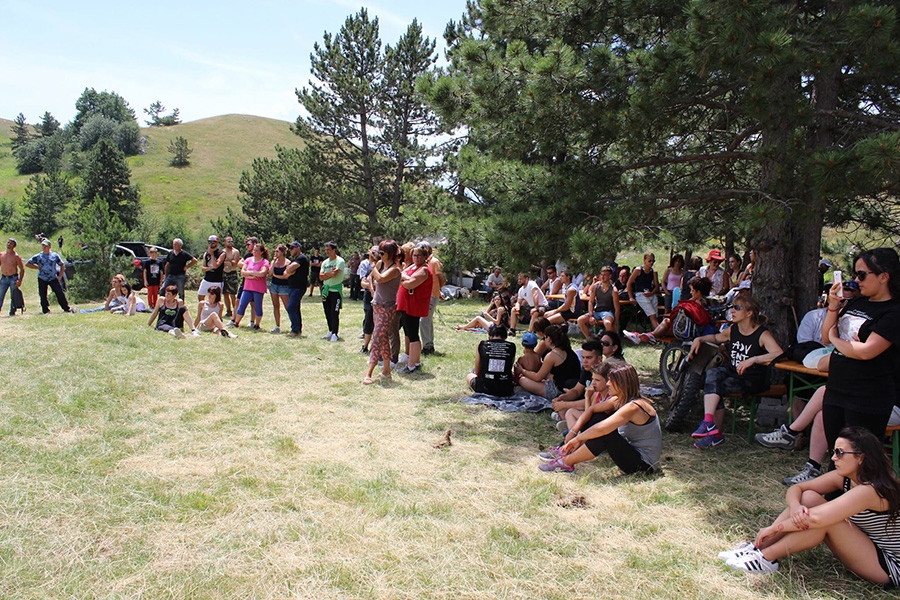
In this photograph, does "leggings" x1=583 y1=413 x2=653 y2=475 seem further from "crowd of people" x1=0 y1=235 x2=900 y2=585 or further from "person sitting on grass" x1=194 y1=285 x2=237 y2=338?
"person sitting on grass" x1=194 y1=285 x2=237 y2=338

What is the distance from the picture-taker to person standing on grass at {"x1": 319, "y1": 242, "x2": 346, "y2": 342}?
9664mm

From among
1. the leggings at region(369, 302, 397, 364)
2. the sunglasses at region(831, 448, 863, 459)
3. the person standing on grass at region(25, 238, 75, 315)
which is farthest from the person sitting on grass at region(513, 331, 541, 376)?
the person standing on grass at region(25, 238, 75, 315)

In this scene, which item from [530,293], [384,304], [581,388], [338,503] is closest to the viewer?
[338,503]

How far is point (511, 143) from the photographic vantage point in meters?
6.23

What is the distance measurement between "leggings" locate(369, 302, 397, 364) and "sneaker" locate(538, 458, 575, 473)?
313 cm

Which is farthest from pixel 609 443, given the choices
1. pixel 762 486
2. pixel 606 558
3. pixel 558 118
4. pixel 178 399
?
pixel 178 399

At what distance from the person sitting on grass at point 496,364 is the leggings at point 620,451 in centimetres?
223

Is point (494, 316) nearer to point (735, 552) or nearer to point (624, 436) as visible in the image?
point (624, 436)

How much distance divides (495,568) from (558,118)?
13.3 feet

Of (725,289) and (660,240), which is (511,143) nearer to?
(660,240)

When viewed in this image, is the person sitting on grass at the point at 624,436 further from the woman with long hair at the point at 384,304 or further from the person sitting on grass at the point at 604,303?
the person sitting on grass at the point at 604,303

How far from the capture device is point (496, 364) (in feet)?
21.7

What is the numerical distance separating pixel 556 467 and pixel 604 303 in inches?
213

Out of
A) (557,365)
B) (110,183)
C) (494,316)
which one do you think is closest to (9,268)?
(494,316)
